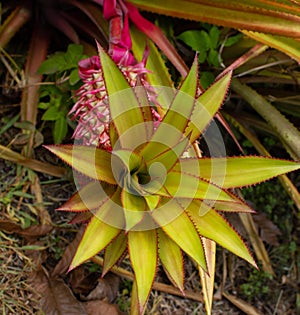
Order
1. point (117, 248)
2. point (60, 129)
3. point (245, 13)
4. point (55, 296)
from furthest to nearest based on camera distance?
point (60, 129) → point (55, 296) → point (245, 13) → point (117, 248)

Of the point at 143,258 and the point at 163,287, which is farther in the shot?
the point at 163,287

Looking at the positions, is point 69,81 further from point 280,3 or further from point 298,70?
point 298,70

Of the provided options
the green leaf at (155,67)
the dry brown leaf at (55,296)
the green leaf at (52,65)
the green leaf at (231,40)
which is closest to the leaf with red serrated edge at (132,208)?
the green leaf at (155,67)

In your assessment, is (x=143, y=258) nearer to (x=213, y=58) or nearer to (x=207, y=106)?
(x=207, y=106)

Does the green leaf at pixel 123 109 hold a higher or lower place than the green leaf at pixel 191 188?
higher

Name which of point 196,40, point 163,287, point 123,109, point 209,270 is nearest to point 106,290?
→ point 163,287

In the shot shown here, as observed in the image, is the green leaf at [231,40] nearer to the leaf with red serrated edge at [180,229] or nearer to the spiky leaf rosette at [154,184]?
the spiky leaf rosette at [154,184]

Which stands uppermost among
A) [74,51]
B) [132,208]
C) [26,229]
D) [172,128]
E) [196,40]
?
[196,40]

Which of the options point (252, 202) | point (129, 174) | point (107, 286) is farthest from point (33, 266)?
point (252, 202)
